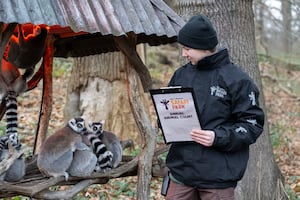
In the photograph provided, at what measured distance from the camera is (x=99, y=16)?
14.9ft

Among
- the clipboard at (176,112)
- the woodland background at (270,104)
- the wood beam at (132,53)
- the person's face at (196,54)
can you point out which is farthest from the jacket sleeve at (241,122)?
the woodland background at (270,104)

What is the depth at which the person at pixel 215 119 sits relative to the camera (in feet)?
11.9

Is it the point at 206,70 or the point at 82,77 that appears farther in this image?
the point at 82,77

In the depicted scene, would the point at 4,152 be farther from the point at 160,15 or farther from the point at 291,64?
the point at 291,64

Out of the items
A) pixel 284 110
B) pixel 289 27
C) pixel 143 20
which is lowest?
pixel 284 110

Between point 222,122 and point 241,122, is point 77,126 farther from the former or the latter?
point 241,122

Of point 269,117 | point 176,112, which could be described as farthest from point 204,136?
point 269,117

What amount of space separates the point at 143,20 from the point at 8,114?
1867mm

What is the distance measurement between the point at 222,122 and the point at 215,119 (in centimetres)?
5

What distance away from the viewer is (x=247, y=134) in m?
3.62

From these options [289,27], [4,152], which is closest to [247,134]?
[4,152]

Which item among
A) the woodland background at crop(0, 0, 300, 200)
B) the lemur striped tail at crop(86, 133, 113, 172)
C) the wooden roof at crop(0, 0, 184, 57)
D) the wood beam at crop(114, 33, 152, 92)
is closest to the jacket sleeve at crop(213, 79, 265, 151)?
the wooden roof at crop(0, 0, 184, 57)

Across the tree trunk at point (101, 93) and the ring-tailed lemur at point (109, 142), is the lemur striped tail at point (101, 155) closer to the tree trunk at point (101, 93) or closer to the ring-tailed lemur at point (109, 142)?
the ring-tailed lemur at point (109, 142)

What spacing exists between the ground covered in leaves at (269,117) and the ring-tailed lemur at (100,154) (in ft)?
6.39
